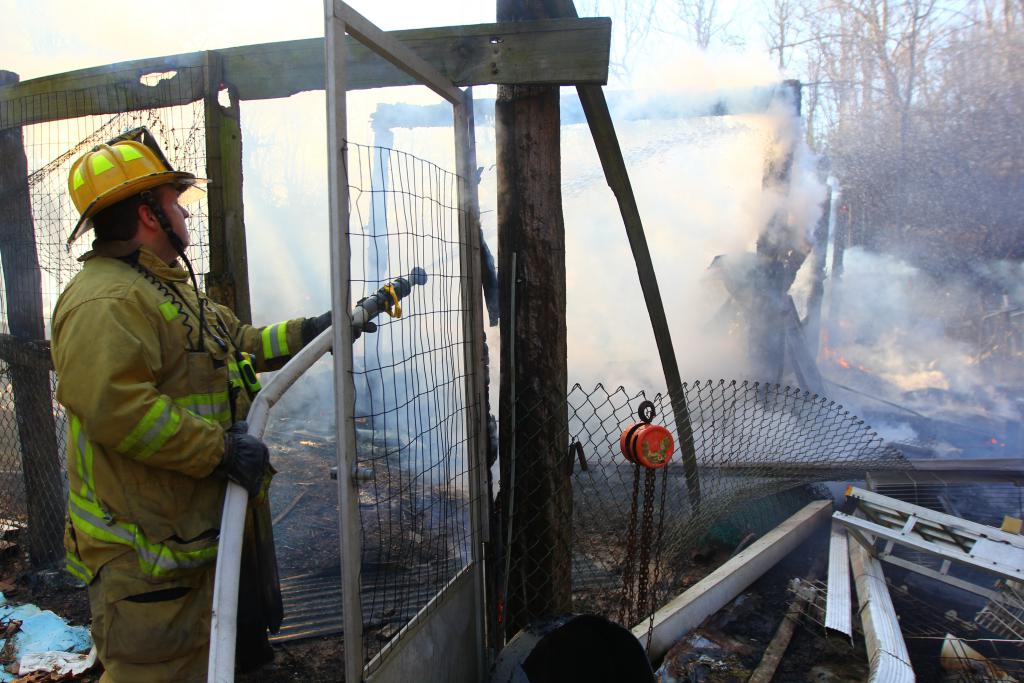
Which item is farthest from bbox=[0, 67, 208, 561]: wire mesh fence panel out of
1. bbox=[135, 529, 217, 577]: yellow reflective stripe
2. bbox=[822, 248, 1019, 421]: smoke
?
bbox=[822, 248, 1019, 421]: smoke

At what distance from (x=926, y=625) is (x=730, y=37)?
Answer: 39.8 ft

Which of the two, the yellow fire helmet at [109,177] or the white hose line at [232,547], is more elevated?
the yellow fire helmet at [109,177]

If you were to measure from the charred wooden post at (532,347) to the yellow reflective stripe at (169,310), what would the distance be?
1.19 meters

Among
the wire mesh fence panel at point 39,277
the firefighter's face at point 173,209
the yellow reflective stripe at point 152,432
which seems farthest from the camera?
the wire mesh fence panel at point 39,277

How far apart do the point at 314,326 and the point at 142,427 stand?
890 mm

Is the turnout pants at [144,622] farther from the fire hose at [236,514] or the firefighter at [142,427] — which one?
the fire hose at [236,514]

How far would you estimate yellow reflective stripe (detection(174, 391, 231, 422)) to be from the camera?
2.13m

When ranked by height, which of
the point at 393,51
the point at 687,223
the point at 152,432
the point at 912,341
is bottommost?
the point at 912,341

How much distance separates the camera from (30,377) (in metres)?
3.88

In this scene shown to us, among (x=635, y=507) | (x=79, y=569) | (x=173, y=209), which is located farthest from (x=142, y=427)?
(x=635, y=507)

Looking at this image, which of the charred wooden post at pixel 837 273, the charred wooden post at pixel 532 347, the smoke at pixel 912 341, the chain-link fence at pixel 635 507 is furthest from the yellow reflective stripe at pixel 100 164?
the charred wooden post at pixel 837 273

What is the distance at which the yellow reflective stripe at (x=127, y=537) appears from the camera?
6.51 feet

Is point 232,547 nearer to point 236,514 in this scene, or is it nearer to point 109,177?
point 236,514

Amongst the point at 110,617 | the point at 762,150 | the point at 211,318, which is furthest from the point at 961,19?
the point at 110,617
